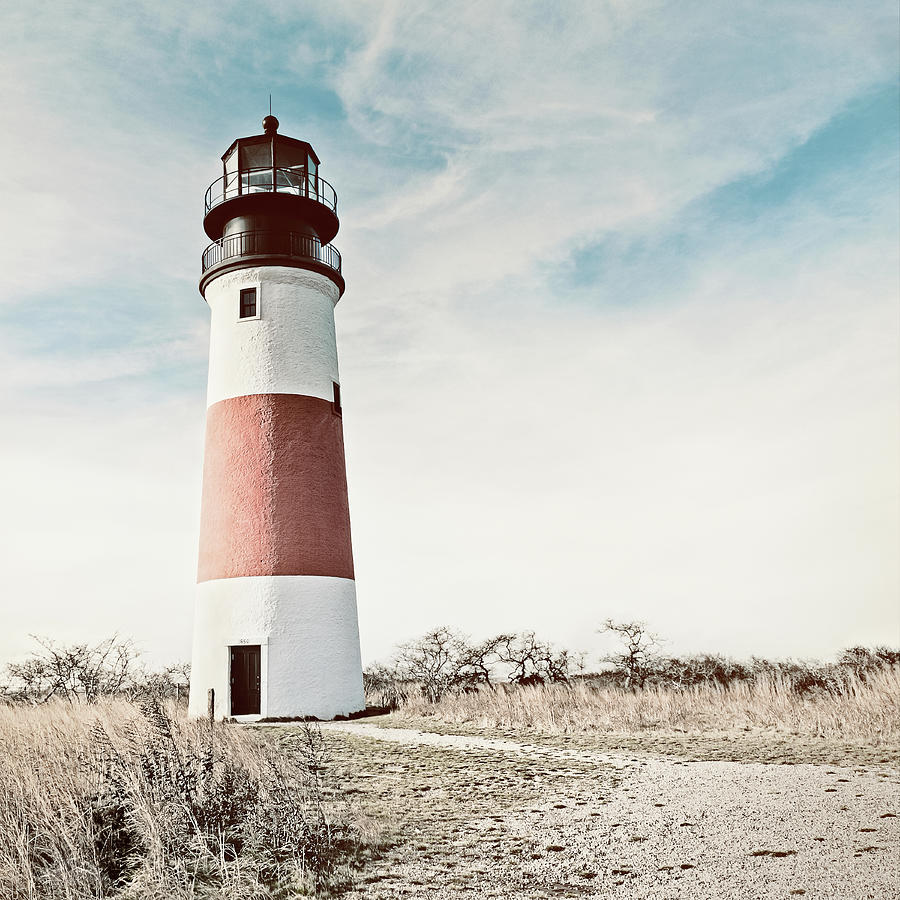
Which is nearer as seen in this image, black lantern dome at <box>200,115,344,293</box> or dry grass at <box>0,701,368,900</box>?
dry grass at <box>0,701,368,900</box>

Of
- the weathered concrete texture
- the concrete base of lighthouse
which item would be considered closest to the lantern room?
the weathered concrete texture

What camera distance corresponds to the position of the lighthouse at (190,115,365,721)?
1820 centimetres

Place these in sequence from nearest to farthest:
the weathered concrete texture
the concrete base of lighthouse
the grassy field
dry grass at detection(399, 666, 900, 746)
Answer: the grassy field, dry grass at detection(399, 666, 900, 746), the concrete base of lighthouse, the weathered concrete texture

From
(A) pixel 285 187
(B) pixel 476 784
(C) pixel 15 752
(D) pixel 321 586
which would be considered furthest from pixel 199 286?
(B) pixel 476 784

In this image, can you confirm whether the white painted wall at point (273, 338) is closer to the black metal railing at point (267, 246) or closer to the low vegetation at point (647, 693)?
the black metal railing at point (267, 246)

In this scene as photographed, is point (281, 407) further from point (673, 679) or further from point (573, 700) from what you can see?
point (673, 679)

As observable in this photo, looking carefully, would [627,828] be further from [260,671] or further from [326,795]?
[260,671]

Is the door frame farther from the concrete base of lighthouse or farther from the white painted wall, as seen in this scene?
the white painted wall

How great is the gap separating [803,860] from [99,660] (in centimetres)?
2287

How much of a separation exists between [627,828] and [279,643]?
1220cm

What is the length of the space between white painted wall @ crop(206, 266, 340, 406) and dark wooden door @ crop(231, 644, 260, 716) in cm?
642

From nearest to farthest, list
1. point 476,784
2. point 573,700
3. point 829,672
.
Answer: point 476,784, point 573,700, point 829,672

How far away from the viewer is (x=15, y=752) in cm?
989

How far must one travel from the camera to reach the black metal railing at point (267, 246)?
2052 centimetres
